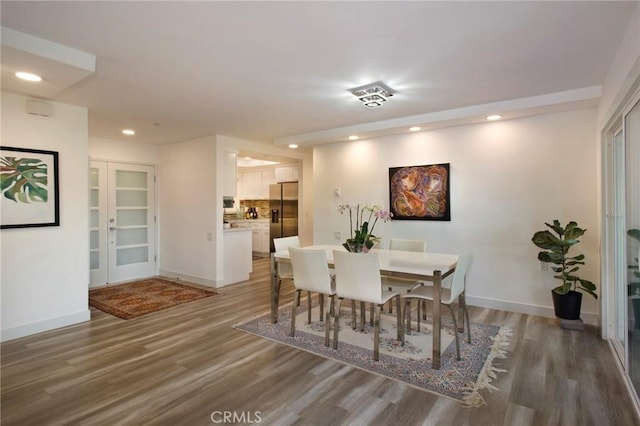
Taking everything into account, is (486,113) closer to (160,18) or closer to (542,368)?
(542,368)

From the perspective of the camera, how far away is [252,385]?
243 cm

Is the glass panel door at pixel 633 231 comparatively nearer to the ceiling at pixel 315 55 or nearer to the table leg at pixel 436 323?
the ceiling at pixel 315 55

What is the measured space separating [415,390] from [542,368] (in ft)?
3.71

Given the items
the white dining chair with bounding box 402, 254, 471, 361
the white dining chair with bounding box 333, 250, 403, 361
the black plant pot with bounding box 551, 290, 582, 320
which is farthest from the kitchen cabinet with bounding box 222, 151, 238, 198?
the black plant pot with bounding box 551, 290, 582, 320

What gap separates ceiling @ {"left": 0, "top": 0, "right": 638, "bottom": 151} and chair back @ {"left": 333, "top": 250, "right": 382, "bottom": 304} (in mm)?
1595

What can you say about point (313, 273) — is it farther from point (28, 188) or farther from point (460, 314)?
point (28, 188)

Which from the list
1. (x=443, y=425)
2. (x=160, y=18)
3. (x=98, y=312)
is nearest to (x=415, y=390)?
(x=443, y=425)

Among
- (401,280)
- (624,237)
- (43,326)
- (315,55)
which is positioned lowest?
(43,326)

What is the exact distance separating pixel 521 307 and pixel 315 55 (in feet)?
12.1

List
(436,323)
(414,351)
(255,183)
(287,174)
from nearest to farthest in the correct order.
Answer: (436,323)
(414,351)
(287,174)
(255,183)

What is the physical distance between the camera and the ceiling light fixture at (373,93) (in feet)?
10.2

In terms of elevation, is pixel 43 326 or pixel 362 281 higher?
pixel 362 281

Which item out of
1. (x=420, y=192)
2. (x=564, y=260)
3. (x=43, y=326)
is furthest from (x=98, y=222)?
(x=564, y=260)
